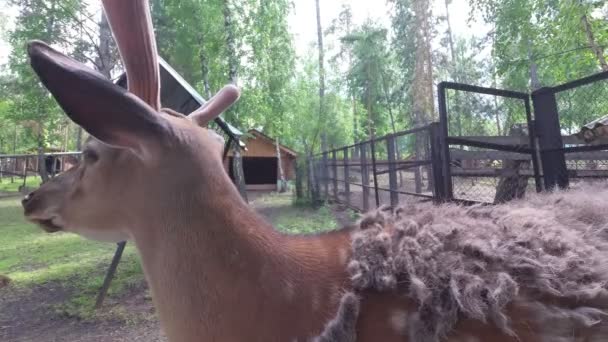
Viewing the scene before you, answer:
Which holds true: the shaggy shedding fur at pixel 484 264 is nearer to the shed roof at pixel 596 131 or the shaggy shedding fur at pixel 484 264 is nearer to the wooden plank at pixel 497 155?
the shed roof at pixel 596 131

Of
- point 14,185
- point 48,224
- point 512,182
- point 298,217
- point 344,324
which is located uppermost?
point 14,185

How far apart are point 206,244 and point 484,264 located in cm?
86

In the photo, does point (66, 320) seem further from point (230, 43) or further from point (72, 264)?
point (230, 43)

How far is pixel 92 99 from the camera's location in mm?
1239

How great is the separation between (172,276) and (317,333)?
517 mm

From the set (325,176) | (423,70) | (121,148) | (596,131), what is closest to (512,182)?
(596,131)

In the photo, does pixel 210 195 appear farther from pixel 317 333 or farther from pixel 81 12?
pixel 81 12

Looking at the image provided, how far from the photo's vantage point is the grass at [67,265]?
5.61 metres

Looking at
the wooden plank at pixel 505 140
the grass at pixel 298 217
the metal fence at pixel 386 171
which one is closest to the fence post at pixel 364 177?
the metal fence at pixel 386 171

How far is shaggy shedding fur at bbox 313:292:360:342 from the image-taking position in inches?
44.9

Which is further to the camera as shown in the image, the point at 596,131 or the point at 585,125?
the point at 585,125

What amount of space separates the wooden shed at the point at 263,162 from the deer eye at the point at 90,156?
1934 centimetres

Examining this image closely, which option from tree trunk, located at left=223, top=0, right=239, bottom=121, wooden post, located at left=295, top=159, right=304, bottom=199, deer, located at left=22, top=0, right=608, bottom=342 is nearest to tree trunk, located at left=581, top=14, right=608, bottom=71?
deer, located at left=22, top=0, right=608, bottom=342

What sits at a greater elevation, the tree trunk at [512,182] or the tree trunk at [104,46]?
the tree trunk at [104,46]
